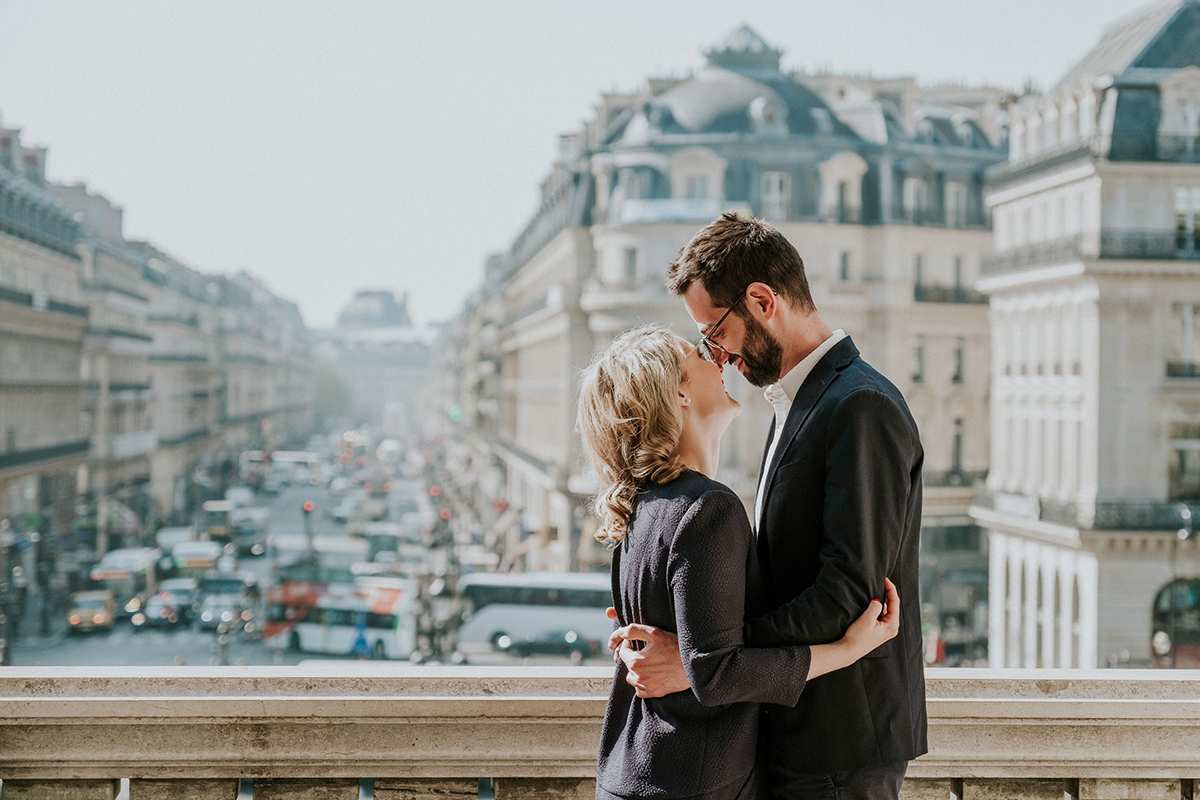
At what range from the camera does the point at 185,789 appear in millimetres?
3518

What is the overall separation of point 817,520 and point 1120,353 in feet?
95.5

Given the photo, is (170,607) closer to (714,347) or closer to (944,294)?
(944,294)

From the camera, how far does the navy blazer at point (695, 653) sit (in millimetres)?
2631

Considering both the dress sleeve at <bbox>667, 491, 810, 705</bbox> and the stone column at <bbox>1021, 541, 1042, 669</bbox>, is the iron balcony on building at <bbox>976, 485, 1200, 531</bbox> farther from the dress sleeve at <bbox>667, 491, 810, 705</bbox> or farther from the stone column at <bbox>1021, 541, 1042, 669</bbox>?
the dress sleeve at <bbox>667, 491, 810, 705</bbox>

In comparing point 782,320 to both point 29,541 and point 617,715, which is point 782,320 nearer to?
point 617,715

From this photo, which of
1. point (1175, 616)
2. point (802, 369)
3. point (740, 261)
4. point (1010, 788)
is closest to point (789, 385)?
point (802, 369)

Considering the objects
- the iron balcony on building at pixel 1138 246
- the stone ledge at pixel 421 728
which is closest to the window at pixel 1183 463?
the iron balcony on building at pixel 1138 246

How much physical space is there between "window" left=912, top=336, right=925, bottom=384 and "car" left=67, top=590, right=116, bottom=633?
26.1 m

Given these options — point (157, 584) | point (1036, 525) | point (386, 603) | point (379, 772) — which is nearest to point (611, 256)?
point (386, 603)

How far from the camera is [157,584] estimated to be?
43.4 meters

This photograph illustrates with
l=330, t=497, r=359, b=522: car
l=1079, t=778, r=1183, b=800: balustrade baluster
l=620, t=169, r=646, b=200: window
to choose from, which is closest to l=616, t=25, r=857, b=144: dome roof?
l=620, t=169, r=646, b=200: window

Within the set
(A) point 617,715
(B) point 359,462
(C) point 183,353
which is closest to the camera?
(A) point 617,715

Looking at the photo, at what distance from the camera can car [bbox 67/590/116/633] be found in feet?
111

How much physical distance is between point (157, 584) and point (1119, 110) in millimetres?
35271
